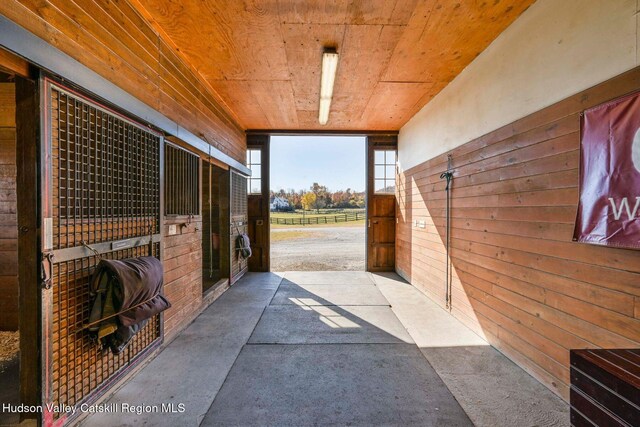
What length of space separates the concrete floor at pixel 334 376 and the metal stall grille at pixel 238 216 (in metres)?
1.54

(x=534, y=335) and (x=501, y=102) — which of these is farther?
(x=501, y=102)

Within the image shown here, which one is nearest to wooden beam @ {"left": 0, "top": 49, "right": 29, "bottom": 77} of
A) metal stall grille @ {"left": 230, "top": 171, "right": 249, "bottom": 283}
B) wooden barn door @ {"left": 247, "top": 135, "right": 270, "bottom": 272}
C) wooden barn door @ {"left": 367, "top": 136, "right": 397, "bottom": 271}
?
metal stall grille @ {"left": 230, "top": 171, "right": 249, "bottom": 283}

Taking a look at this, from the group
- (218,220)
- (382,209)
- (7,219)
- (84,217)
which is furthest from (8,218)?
(382,209)

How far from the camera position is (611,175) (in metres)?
1.59

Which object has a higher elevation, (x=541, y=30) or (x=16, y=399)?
(x=541, y=30)

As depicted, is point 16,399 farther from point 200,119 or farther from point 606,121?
point 606,121

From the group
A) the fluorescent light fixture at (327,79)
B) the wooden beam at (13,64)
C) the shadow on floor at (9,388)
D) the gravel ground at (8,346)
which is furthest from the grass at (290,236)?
the wooden beam at (13,64)

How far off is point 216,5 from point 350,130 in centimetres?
386

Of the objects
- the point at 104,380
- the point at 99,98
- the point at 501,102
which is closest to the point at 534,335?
the point at 501,102

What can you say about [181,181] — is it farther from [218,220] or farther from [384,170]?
[384,170]

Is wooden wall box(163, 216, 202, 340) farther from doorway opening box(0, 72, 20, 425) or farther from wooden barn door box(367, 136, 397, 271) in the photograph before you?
wooden barn door box(367, 136, 397, 271)

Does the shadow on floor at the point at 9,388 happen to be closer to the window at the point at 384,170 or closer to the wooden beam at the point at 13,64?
the wooden beam at the point at 13,64

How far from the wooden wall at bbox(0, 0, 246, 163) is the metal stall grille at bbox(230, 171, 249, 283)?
1546mm

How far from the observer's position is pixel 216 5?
225cm
